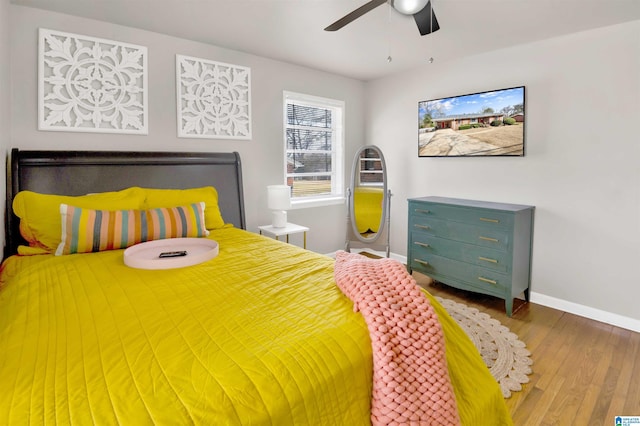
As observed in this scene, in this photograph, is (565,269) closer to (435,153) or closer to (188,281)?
(435,153)

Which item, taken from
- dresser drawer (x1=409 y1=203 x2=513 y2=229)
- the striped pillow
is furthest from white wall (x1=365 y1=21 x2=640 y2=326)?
the striped pillow

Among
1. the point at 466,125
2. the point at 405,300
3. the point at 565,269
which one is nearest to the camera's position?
the point at 405,300

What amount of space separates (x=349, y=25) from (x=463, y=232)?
204 cm

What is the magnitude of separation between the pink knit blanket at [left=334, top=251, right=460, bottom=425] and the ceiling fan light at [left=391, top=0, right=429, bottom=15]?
1.89 metres

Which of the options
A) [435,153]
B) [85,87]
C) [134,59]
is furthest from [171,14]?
[435,153]

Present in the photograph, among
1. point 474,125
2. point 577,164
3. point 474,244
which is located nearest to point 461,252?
point 474,244

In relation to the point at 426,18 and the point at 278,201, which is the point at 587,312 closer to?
the point at 426,18

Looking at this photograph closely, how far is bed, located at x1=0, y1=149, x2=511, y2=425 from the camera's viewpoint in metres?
0.82

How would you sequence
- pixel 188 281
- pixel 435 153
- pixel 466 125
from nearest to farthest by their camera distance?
pixel 188 281, pixel 466 125, pixel 435 153

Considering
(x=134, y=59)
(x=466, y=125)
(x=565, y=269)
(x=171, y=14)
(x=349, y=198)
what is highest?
(x=171, y=14)

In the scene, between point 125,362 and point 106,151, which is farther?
point 106,151

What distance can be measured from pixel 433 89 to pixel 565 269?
7.31 feet

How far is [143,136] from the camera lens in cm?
295

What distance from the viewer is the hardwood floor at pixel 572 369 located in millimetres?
1805
